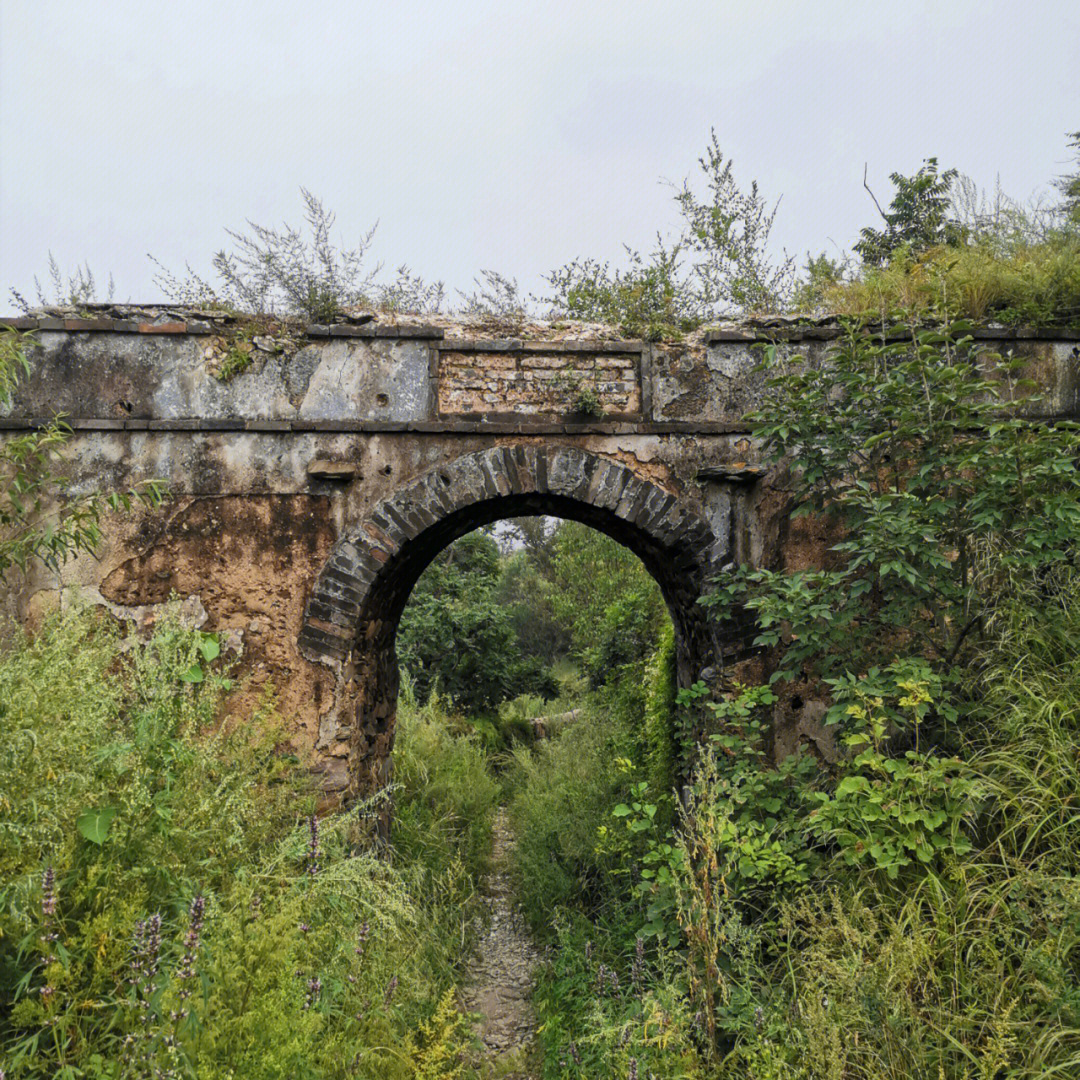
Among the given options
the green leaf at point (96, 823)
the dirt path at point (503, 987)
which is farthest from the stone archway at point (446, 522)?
the green leaf at point (96, 823)

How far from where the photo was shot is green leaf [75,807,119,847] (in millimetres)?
2541

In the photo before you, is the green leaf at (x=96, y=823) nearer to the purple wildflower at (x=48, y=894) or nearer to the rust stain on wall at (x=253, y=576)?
the purple wildflower at (x=48, y=894)

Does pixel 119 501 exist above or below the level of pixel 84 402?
below

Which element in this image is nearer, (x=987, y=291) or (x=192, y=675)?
(x=192, y=675)

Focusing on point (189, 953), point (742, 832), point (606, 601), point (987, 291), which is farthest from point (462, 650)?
point (189, 953)

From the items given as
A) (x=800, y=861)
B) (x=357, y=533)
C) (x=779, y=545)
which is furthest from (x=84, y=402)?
(x=800, y=861)

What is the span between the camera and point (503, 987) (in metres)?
5.30

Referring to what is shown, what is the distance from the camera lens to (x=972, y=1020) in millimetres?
2656

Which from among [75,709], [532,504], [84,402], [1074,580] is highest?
A: [84,402]

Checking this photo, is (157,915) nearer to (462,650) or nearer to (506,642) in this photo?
(462,650)

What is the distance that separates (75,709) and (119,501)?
1.88 meters

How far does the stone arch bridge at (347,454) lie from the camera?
16.0ft

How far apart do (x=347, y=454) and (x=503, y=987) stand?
11.7 feet

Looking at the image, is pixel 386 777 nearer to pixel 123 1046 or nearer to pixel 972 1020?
pixel 123 1046
